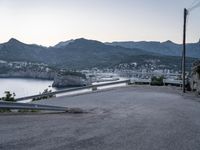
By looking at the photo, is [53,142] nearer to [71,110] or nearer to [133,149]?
[133,149]

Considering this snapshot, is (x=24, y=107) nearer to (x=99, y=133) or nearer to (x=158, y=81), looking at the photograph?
(x=99, y=133)

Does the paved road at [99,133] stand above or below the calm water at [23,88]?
above

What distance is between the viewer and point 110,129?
27.6 ft

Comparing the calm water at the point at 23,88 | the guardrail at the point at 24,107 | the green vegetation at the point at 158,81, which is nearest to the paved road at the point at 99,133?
the guardrail at the point at 24,107

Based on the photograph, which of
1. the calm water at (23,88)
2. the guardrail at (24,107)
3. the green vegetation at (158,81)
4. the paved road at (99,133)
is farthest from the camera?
the calm water at (23,88)

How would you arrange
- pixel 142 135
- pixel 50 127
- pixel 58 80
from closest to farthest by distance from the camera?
pixel 142 135
pixel 50 127
pixel 58 80

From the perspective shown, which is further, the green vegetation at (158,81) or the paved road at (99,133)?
the green vegetation at (158,81)

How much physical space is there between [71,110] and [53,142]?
5.40 m

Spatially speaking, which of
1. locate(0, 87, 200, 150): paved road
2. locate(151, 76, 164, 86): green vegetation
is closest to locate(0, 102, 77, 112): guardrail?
locate(0, 87, 200, 150): paved road

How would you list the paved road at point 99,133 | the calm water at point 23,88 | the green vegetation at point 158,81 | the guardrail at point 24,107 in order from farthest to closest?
the calm water at point 23,88 → the green vegetation at point 158,81 → the guardrail at point 24,107 → the paved road at point 99,133

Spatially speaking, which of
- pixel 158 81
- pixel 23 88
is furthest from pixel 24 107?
pixel 23 88

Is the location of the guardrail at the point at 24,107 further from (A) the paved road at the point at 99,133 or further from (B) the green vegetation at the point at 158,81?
(B) the green vegetation at the point at 158,81

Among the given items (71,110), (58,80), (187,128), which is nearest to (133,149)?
(187,128)

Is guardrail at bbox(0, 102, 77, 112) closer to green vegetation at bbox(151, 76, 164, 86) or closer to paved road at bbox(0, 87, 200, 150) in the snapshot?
paved road at bbox(0, 87, 200, 150)
